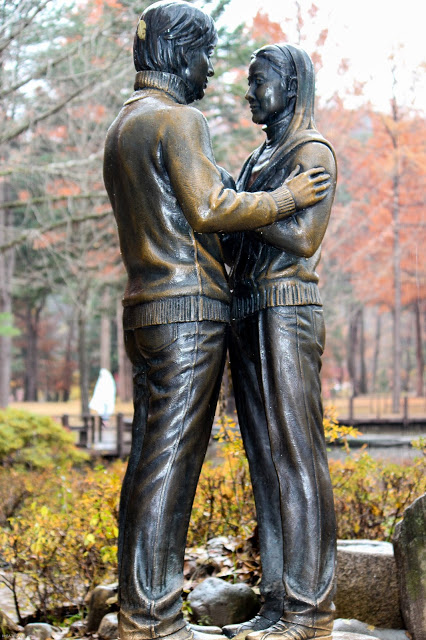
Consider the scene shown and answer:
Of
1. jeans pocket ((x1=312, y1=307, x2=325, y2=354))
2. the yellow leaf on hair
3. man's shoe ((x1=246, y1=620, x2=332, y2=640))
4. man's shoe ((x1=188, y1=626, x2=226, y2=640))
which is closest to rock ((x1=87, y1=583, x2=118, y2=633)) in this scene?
man's shoe ((x1=188, y1=626, x2=226, y2=640))

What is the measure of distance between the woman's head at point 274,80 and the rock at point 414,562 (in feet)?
8.02

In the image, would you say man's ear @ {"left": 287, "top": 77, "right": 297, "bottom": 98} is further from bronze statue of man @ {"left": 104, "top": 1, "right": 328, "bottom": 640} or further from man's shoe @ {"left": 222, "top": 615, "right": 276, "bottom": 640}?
man's shoe @ {"left": 222, "top": 615, "right": 276, "bottom": 640}

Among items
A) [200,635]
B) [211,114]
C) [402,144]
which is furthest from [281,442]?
[402,144]

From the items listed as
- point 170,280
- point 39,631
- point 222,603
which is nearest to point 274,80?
point 170,280

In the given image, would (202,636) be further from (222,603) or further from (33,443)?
(33,443)

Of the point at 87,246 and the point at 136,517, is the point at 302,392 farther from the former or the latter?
the point at 87,246

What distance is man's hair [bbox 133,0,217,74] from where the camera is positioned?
3.73 m

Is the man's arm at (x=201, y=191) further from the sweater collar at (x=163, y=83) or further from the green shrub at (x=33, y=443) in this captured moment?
the green shrub at (x=33, y=443)

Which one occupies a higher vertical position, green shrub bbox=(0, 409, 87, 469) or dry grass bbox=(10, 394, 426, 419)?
dry grass bbox=(10, 394, 426, 419)

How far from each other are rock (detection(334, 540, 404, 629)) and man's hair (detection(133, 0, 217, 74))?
3.30m

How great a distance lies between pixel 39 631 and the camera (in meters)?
5.51

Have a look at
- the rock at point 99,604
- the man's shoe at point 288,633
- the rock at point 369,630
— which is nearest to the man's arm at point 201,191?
the man's shoe at point 288,633

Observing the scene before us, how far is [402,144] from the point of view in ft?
81.7

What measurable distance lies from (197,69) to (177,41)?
16 centimetres
